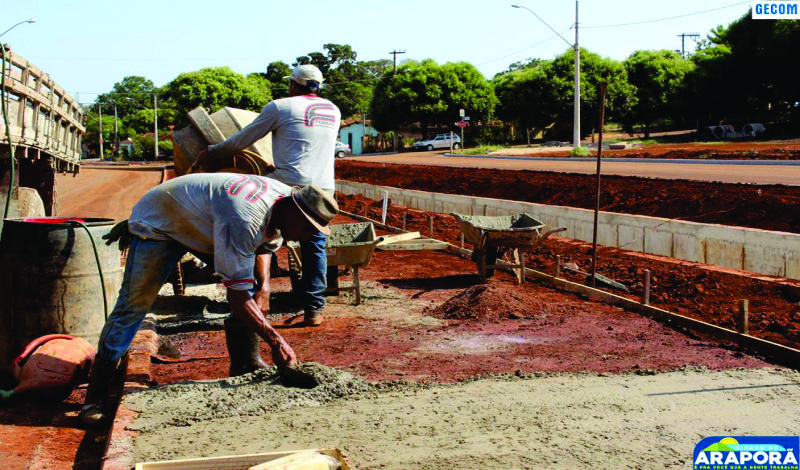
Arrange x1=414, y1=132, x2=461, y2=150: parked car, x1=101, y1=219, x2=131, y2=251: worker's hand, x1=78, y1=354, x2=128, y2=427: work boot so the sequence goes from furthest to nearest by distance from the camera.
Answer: x1=414, y1=132, x2=461, y2=150: parked car → x1=101, y1=219, x2=131, y2=251: worker's hand → x1=78, y1=354, x2=128, y2=427: work boot

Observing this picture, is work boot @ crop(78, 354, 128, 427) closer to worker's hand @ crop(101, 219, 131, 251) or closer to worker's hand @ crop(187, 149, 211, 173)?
worker's hand @ crop(101, 219, 131, 251)

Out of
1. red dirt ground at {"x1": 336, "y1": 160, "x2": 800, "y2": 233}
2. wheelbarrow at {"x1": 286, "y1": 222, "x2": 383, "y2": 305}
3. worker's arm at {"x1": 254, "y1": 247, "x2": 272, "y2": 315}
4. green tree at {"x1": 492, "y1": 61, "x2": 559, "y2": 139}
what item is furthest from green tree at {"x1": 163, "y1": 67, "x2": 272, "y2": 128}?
worker's arm at {"x1": 254, "y1": 247, "x2": 272, "y2": 315}

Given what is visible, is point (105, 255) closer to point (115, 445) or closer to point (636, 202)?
point (115, 445)

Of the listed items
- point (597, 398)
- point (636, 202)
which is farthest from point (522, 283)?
point (636, 202)

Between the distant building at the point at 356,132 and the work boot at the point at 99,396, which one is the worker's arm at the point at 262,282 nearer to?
the work boot at the point at 99,396

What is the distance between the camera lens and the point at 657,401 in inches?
183

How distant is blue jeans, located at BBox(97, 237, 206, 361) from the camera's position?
4656 mm

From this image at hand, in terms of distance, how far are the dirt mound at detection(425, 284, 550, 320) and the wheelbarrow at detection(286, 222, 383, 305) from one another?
77 cm

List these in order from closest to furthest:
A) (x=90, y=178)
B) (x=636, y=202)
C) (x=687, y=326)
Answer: (x=687, y=326) < (x=636, y=202) < (x=90, y=178)

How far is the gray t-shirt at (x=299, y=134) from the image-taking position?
20.6 feet

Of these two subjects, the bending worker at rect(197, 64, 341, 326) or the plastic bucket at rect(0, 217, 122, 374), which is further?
the bending worker at rect(197, 64, 341, 326)

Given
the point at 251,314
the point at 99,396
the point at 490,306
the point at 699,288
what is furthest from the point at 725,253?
the point at 99,396

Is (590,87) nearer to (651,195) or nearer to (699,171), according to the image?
(699,171)

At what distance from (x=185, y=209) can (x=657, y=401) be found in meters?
2.82
